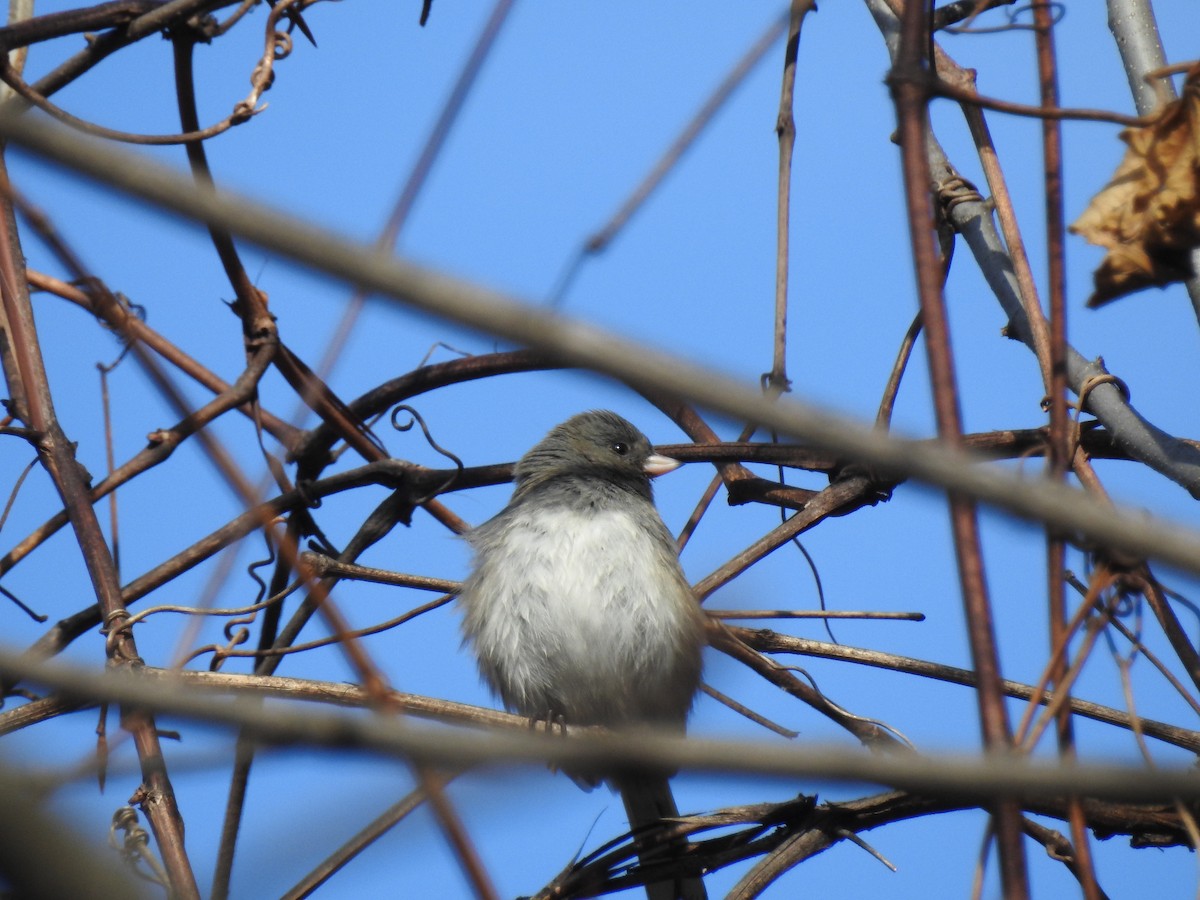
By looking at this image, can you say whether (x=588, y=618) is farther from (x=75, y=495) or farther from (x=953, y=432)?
(x=953, y=432)

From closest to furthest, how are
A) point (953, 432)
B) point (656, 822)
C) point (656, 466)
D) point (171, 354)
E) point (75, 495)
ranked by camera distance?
point (953, 432), point (656, 822), point (75, 495), point (171, 354), point (656, 466)

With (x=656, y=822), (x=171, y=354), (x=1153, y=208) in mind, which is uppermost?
(x=171, y=354)

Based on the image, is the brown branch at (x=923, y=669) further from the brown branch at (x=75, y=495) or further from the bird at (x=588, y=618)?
the brown branch at (x=75, y=495)

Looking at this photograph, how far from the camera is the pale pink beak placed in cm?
318

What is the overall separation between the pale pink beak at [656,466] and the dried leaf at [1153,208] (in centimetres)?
172

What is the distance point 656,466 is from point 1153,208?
1.87 m

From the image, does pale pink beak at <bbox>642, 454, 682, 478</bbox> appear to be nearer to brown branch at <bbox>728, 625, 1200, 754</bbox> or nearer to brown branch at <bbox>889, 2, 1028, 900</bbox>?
brown branch at <bbox>728, 625, 1200, 754</bbox>

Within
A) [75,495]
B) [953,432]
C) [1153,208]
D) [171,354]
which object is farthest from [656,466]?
[953,432]

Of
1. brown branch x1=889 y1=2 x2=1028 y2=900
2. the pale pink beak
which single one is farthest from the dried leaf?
the pale pink beak

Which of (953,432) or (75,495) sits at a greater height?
(75,495)

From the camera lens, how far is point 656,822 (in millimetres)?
1886

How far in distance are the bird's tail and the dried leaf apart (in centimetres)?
85

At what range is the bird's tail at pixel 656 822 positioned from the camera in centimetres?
187

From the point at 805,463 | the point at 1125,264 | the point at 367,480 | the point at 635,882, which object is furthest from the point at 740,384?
the point at 367,480
